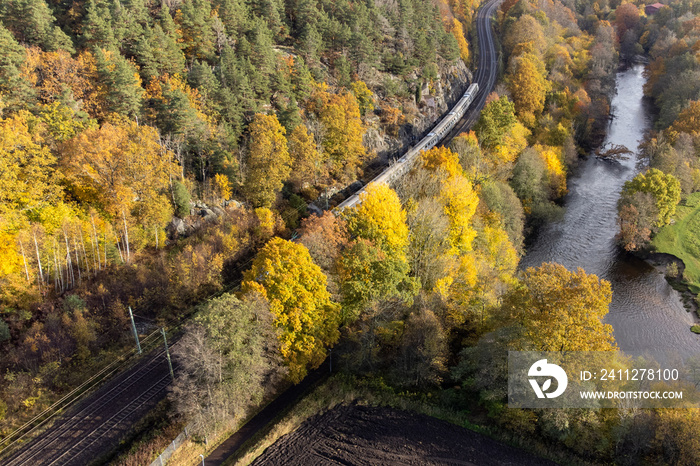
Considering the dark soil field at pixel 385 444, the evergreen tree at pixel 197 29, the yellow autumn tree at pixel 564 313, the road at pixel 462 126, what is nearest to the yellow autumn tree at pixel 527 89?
the road at pixel 462 126

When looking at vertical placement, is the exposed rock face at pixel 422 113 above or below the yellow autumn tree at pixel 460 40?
below

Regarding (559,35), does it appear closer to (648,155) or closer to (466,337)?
(648,155)

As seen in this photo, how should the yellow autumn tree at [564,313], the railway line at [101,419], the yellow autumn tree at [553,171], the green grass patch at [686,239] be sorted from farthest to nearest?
the yellow autumn tree at [553,171]
the green grass patch at [686,239]
the railway line at [101,419]
the yellow autumn tree at [564,313]

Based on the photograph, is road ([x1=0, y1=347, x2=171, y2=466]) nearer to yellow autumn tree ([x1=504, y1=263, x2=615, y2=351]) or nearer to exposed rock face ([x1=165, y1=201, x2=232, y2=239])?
exposed rock face ([x1=165, y1=201, x2=232, y2=239])

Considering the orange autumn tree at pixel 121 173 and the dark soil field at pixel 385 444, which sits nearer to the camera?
the dark soil field at pixel 385 444

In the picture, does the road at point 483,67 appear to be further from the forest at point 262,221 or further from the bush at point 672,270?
the bush at point 672,270

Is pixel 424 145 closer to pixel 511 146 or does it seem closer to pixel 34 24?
pixel 511 146

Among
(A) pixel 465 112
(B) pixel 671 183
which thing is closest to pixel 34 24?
(A) pixel 465 112
